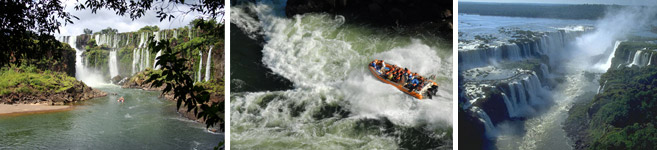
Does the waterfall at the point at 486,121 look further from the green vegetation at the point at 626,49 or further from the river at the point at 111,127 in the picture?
the river at the point at 111,127

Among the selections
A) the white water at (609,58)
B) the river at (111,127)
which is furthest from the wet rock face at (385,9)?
the river at (111,127)

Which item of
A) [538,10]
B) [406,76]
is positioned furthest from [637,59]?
[406,76]

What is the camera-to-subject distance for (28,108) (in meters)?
6.43

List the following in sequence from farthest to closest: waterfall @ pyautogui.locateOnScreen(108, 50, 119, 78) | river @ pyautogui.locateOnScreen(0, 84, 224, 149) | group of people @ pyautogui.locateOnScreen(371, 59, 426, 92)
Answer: waterfall @ pyautogui.locateOnScreen(108, 50, 119, 78)
river @ pyautogui.locateOnScreen(0, 84, 224, 149)
group of people @ pyautogui.locateOnScreen(371, 59, 426, 92)

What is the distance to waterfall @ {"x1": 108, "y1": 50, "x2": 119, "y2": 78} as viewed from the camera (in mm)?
7965

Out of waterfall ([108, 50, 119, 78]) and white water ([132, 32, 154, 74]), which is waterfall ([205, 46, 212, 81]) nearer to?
white water ([132, 32, 154, 74])

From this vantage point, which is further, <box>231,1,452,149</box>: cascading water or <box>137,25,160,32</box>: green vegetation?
<box>137,25,160,32</box>: green vegetation

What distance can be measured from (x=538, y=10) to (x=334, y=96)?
1.84m

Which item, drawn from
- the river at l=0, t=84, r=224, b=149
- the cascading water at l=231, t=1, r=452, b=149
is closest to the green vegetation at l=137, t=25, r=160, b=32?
the river at l=0, t=84, r=224, b=149

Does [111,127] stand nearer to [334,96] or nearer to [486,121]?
[334,96]

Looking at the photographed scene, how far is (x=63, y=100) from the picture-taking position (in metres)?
7.16

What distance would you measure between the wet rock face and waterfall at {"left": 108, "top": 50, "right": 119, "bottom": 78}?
6274mm

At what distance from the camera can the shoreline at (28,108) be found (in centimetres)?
601

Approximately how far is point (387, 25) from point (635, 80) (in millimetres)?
1984
